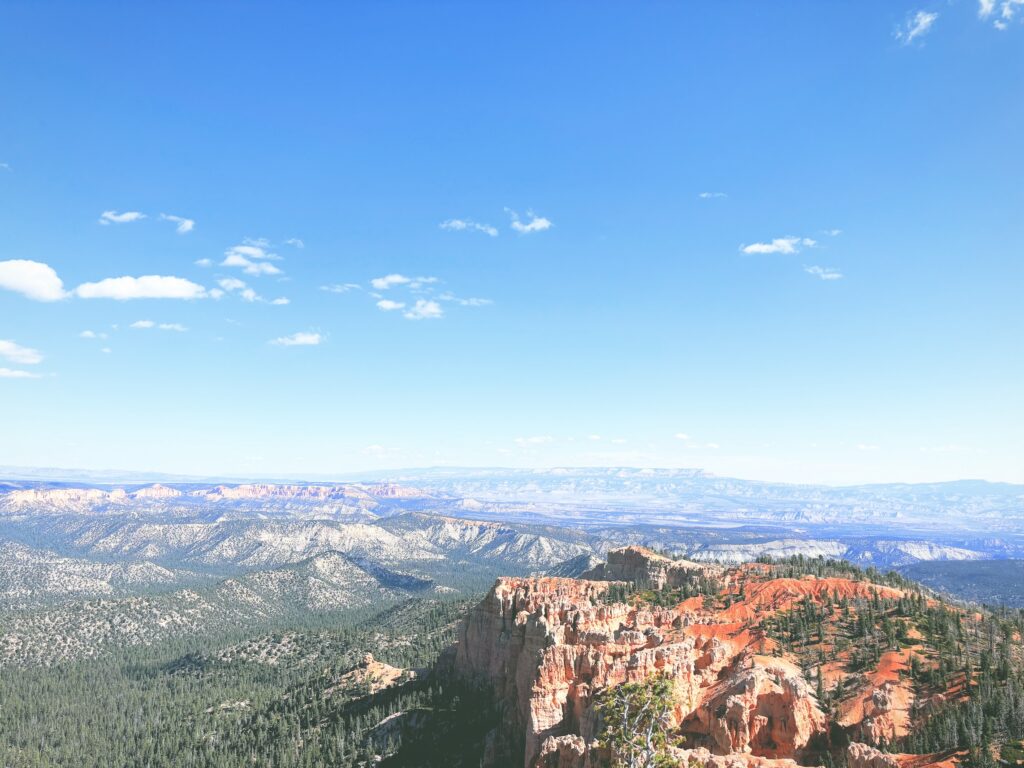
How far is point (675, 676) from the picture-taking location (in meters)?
A: 65.8

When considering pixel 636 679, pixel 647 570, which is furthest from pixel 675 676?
pixel 647 570

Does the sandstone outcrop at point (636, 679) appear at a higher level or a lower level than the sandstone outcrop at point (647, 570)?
higher

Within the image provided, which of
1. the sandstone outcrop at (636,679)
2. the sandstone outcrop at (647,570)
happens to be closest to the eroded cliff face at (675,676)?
the sandstone outcrop at (636,679)

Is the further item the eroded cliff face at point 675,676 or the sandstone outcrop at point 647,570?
the sandstone outcrop at point 647,570

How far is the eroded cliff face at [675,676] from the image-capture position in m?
59.9

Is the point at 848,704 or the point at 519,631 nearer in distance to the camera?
the point at 848,704

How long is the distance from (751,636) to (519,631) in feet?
115

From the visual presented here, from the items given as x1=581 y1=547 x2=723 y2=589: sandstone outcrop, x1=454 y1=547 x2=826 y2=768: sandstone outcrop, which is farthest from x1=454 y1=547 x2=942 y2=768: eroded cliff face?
x1=581 y1=547 x2=723 y2=589: sandstone outcrop

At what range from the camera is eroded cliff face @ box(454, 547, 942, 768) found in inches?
2360

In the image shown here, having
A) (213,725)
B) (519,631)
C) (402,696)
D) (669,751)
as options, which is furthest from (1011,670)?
(213,725)

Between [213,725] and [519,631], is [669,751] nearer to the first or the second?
[519,631]

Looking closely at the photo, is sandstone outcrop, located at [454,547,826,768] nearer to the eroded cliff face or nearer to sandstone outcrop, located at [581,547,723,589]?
the eroded cliff face

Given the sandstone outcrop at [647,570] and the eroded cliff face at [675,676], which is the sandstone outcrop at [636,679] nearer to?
the eroded cliff face at [675,676]

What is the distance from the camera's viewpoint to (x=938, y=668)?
73.6 m
